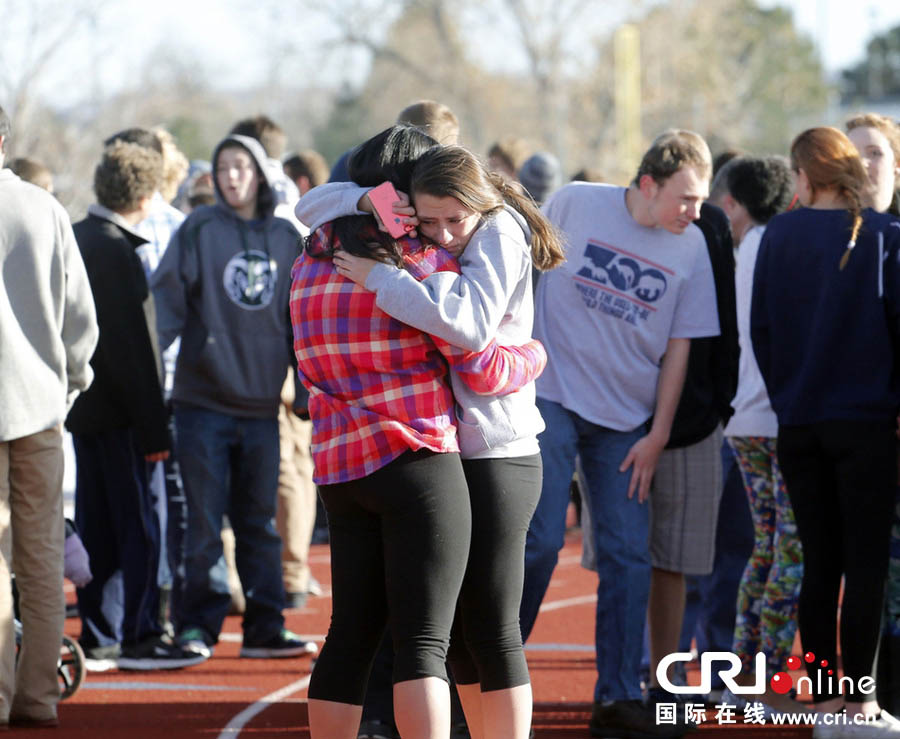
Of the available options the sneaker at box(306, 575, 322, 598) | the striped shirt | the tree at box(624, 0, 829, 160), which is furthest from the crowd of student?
the tree at box(624, 0, 829, 160)

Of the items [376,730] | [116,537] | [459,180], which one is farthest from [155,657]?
[459,180]

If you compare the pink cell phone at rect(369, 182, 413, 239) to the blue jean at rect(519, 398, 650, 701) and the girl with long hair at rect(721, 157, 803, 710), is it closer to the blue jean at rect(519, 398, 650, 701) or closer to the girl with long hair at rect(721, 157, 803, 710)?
the blue jean at rect(519, 398, 650, 701)

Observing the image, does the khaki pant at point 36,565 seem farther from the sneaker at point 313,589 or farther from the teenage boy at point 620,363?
the sneaker at point 313,589

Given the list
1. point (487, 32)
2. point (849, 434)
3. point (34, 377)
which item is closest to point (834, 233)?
point (849, 434)

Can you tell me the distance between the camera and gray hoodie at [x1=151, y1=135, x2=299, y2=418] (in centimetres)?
636

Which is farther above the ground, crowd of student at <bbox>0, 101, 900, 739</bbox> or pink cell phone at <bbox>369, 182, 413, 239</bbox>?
pink cell phone at <bbox>369, 182, 413, 239</bbox>

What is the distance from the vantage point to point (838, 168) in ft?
16.3

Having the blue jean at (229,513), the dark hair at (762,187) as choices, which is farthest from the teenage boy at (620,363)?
the blue jean at (229,513)

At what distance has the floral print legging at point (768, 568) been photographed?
17.8ft

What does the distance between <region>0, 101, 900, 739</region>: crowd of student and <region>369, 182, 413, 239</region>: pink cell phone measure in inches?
0.8

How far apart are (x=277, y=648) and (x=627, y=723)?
214cm

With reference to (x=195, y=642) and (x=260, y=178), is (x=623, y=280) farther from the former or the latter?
(x=195, y=642)

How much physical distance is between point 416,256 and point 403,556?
748mm

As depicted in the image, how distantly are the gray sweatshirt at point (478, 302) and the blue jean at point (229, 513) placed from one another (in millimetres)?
2776
